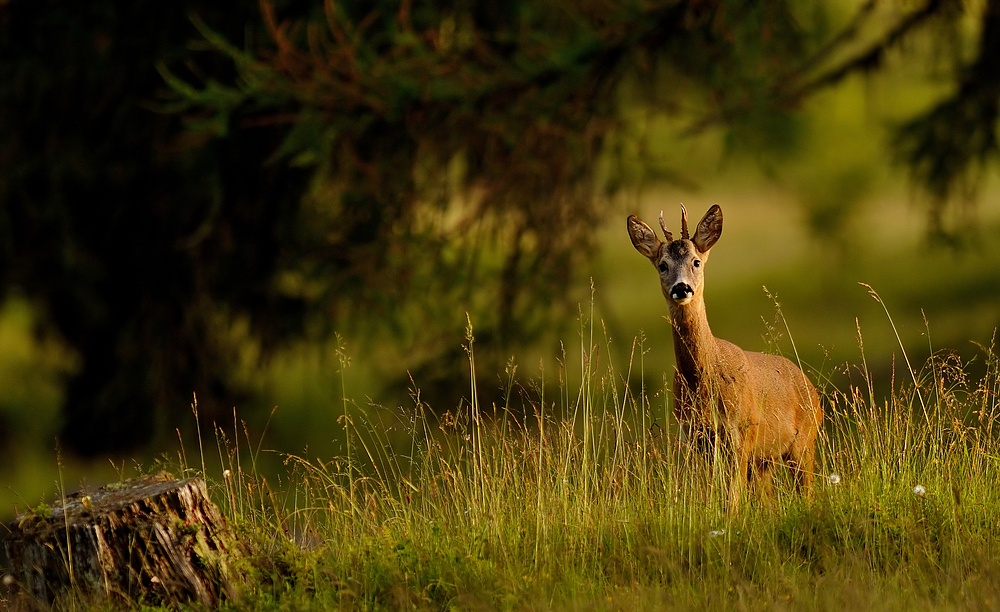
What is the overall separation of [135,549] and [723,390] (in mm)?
2732

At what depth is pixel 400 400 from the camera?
11773 millimetres

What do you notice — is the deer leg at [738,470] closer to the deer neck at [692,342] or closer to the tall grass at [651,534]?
the tall grass at [651,534]

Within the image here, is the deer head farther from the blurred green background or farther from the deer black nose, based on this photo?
the blurred green background

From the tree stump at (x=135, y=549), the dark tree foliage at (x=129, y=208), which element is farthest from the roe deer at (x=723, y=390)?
the dark tree foliage at (x=129, y=208)

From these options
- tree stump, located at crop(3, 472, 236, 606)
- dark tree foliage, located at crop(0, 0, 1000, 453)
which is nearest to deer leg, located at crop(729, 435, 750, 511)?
tree stump, located at crop(3, 472, 236, 606)

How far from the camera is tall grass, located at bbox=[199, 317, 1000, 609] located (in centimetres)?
483

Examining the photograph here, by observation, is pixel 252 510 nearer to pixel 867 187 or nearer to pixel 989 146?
pixel 989 146

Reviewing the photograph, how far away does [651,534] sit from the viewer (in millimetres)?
5344

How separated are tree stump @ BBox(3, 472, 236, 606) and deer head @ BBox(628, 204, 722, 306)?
2.24m

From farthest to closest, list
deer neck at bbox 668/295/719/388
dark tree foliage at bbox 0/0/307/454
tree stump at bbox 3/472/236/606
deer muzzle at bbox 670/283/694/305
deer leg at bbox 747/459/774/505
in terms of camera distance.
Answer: dark tree foliage at bbox 0/0/307/454
deer neck at bbox 668/295/719/388
deer leg at bbox 747/459/774/505
deer muzzle at bbox 670/283/694/305
tree stump at bbox 3/472/236/606

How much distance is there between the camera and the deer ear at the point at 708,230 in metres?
5.44

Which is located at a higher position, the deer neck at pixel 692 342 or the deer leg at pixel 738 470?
the deer neck at pixel 692 342

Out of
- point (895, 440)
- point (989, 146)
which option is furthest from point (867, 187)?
point (895, 440)

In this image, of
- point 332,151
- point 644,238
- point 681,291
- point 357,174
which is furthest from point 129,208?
point 681,291
